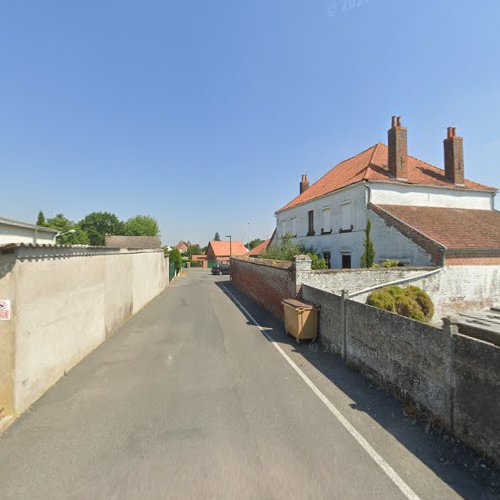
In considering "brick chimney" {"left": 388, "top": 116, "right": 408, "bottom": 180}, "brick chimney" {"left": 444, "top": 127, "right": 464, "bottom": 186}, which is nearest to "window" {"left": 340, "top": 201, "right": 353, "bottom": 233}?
"brick chimney" {"left": 388, "top": 116, "right": 408, "bottom": 180}

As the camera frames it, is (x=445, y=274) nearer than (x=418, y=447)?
No

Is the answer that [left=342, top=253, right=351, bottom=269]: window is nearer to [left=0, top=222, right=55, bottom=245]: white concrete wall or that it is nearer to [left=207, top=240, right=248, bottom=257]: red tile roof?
[left=0, top=222, right=55, bottom=245]: white concrete wall

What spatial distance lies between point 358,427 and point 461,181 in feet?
63.8

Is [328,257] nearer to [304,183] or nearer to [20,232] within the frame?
[304,183]

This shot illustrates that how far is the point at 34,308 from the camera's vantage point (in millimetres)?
5340

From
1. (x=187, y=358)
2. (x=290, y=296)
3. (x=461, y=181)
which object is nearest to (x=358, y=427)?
(x=187, y=358)

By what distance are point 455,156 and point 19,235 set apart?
→ 2697 cm

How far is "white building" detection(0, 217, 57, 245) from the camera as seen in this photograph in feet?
44.9

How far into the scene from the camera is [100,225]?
8244cm

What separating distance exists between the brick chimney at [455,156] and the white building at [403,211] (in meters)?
0.06

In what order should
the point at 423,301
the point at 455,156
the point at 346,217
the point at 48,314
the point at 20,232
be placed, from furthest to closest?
the point at 455,156 → the point at 346,217 → the point at 20,232 → the point at 423,301 → the point at 48,314

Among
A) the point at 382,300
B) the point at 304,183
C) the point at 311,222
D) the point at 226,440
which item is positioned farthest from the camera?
the point at 304,183

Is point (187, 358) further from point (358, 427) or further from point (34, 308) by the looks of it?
point (358, 427)

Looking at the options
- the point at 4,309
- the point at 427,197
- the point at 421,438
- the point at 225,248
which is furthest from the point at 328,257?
the point at 225,248
